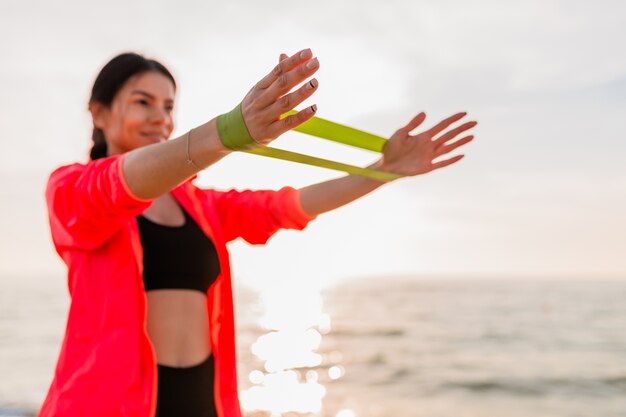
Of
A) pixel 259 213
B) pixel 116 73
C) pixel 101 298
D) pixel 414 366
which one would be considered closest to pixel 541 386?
pixel 414 366

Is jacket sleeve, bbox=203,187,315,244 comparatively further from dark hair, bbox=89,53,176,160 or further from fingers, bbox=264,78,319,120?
fingers, bbox=264,78,319,120

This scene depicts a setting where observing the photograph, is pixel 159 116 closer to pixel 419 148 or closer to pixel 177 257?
pixel 177 257

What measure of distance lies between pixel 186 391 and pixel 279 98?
4.00 feet

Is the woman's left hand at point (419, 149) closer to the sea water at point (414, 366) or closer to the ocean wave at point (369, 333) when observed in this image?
the sea water at point (414, 366)

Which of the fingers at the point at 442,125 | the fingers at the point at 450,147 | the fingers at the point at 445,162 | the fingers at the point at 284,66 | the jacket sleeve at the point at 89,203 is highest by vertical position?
the fingers at the point at 442,125

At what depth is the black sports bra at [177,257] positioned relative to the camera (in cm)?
223

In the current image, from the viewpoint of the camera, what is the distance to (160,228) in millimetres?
2338

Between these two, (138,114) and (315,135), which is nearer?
(315,135)

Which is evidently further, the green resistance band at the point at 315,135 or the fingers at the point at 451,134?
the fingers at the point at 451,134

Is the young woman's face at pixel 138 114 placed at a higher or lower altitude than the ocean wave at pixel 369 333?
higher

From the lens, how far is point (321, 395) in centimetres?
1538

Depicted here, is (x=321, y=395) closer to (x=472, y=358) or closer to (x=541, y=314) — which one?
(x=472, y=358)

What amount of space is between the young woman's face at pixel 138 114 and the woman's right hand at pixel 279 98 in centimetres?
106

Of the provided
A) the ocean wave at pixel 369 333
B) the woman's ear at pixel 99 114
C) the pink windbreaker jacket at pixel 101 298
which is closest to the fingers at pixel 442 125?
the pink windbreaker jacket at pixel 101 298
